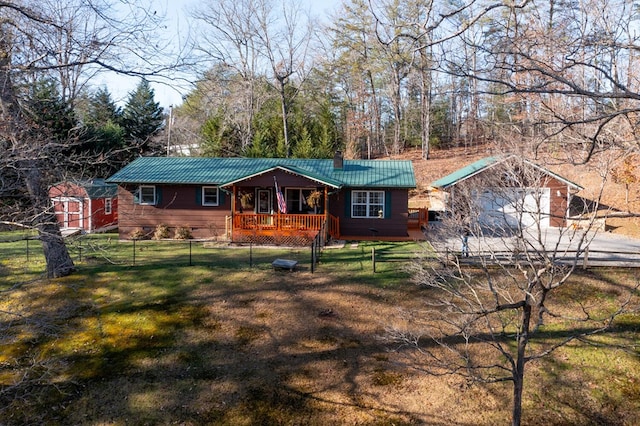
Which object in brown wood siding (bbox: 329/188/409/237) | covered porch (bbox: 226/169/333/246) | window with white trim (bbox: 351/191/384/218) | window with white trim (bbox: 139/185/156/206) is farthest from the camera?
window with white trim (bbox: 139/185/156/206)

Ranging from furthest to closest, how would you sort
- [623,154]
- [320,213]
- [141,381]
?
[320,213]
[141,381]
[623,154]

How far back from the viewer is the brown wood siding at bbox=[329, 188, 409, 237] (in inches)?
752

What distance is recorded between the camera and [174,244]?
59.6 feet

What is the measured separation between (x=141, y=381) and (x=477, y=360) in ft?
22.0

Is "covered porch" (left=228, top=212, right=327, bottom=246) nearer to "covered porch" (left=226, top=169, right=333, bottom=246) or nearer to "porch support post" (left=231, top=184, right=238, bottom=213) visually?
"covered porch" (left=226, top=169, right=333, bottom=246)

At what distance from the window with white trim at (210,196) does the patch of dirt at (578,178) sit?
1241 cm

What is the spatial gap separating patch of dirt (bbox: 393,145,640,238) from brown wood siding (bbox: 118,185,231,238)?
12.5 meters

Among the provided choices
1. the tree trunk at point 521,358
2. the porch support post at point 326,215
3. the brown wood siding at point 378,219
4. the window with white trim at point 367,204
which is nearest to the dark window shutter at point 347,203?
the brown wood siding at point 378,219

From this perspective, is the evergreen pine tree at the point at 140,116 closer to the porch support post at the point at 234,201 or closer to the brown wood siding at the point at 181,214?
the brown wood siding at the point at 181,214

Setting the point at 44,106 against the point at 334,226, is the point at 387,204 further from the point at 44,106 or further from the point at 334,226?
the point at 44,106

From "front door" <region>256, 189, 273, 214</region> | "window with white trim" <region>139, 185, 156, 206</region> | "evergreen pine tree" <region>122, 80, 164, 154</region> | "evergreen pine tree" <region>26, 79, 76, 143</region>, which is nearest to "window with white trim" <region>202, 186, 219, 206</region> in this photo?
"front door" <region>256, 189, 273, 214</region>

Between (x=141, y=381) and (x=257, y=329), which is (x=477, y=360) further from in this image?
(x=141, y=381)

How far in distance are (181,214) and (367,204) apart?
351 inches

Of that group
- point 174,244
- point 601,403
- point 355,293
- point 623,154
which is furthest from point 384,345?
point 174,244
